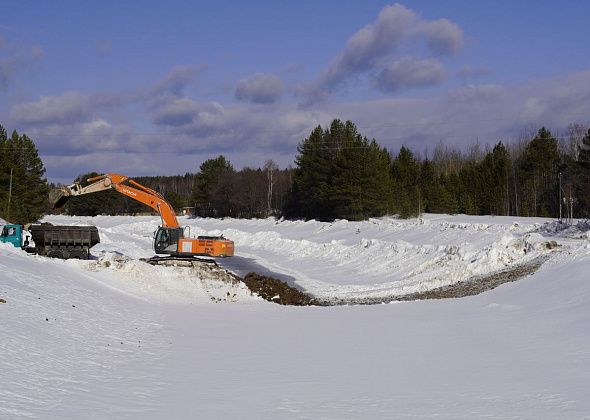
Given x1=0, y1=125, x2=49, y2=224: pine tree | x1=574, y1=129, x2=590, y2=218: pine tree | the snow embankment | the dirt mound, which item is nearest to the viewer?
the dirt mound

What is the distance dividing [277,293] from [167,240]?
7.10 m

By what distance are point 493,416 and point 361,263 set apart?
92.1ft

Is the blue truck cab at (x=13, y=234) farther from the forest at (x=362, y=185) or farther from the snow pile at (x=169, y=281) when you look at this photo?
the forest at (x=362, y=185)

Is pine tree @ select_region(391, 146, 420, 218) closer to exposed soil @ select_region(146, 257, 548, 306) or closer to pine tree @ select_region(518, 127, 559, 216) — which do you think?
pine tree @ select_region(518, 127, 559, 216)

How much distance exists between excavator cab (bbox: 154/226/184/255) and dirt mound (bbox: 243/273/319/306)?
462 cm

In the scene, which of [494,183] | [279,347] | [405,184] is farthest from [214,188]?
[279,347]

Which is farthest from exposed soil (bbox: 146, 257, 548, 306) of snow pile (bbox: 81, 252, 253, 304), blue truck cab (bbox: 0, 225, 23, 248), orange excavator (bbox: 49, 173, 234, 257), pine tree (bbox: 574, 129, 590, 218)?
pine tree (bbox: 574, 129, 590, 218)

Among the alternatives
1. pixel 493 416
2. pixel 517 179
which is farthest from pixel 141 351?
pixel 517 179

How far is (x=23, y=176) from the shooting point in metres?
71.1

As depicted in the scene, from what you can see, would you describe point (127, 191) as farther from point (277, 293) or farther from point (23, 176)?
point (23, 176)

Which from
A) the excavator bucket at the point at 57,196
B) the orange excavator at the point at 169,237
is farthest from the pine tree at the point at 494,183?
the excavator bucket at the point at 57,196

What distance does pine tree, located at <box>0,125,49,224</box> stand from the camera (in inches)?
2653

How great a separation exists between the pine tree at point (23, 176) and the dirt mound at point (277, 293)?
44227mm

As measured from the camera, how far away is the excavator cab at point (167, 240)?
29609 millimetres
